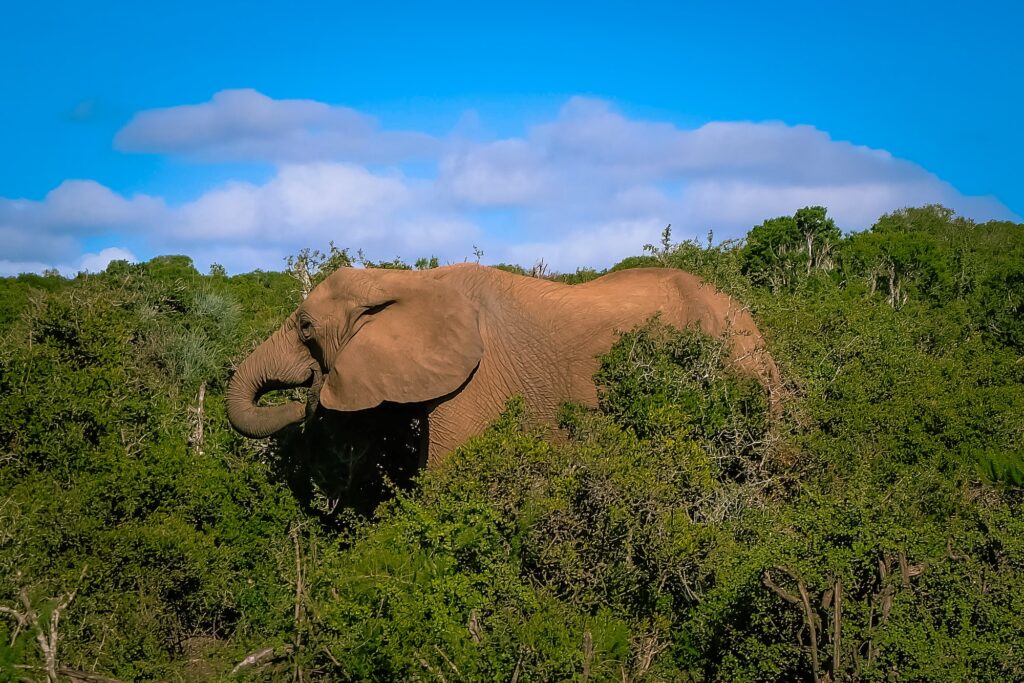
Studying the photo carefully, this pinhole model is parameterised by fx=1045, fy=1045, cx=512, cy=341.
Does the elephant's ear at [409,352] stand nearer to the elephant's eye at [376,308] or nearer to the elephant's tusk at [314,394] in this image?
the elephant's eye at [376,308]

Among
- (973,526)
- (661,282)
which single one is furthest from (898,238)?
(973,526)

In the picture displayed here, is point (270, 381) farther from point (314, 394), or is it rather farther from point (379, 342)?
point (379, 342)

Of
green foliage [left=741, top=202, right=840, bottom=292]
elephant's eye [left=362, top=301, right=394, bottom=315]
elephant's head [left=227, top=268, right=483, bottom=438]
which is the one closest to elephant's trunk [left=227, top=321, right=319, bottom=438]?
elephant's head [left=227, top=268, right=483, bottom=438]

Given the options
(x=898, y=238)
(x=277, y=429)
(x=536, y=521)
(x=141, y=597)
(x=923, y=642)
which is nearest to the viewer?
(x=923, y=642)

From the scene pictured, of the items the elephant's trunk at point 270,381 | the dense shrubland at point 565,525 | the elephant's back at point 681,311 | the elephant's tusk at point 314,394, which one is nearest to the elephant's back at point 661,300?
the elephant's back at point 681,311

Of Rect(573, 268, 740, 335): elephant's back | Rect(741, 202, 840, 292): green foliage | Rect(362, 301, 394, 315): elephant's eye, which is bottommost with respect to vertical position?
Rect(362, 301, 394, 315): elephant's eye

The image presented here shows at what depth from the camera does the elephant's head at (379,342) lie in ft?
30.5

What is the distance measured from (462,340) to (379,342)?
74cm

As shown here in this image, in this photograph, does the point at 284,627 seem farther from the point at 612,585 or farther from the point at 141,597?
the point at 612,585

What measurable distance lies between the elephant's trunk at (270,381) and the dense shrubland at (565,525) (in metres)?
0.35

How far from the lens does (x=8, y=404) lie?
31.5 ft

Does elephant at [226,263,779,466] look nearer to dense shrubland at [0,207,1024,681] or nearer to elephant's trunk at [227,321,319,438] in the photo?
elephant's trunk at [227,321,319,438]

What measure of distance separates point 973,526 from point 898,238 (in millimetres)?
17238

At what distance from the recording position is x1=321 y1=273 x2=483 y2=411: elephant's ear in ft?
30.5
